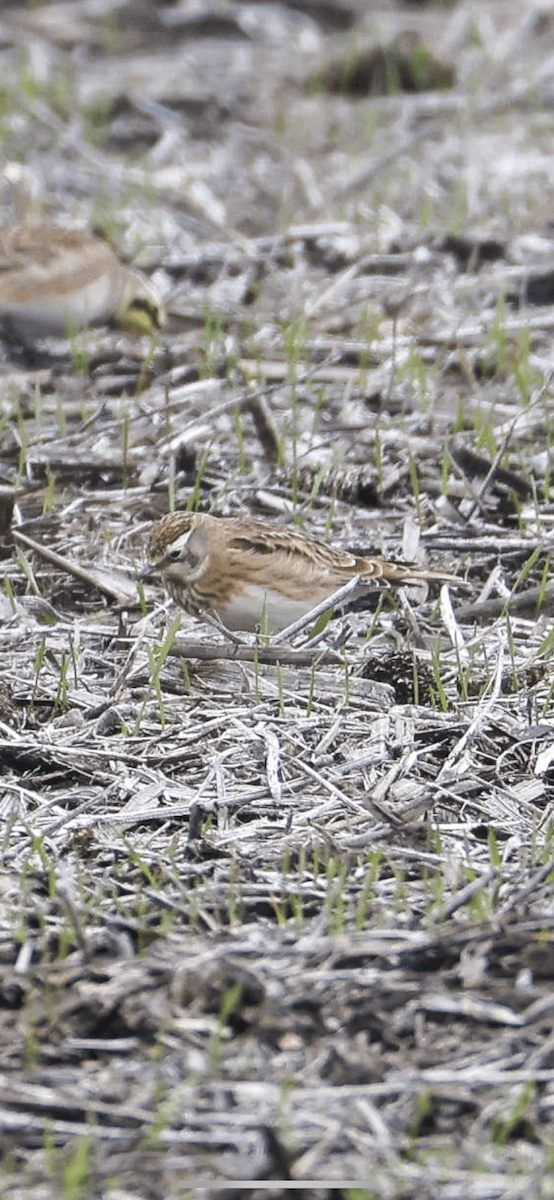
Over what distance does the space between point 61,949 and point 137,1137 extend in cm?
61

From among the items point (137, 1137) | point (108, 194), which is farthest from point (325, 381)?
point (137, 1137)

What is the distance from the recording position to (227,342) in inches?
312

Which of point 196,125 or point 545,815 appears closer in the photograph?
point 545,815

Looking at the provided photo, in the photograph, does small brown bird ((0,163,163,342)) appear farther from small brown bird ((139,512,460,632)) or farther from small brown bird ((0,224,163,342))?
small brown bird ((139,512,460,632))

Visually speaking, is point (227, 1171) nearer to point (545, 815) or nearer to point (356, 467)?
point (545, 815)

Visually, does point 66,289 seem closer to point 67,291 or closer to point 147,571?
point 67,291

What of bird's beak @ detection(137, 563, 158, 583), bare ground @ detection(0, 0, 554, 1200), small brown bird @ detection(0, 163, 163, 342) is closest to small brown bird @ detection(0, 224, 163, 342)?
small brown bird @ detection(0, 163, 163, 342)

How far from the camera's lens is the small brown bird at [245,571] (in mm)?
5375

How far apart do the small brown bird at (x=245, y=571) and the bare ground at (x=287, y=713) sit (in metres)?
0.16

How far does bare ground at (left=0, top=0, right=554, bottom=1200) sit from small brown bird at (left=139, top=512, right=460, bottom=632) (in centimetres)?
16

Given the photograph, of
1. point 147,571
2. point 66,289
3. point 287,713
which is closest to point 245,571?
point 147,571

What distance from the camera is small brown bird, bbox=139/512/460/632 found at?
17.6 feet

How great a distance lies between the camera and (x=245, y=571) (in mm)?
5406

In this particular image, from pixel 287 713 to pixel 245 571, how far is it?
23.0 inches
